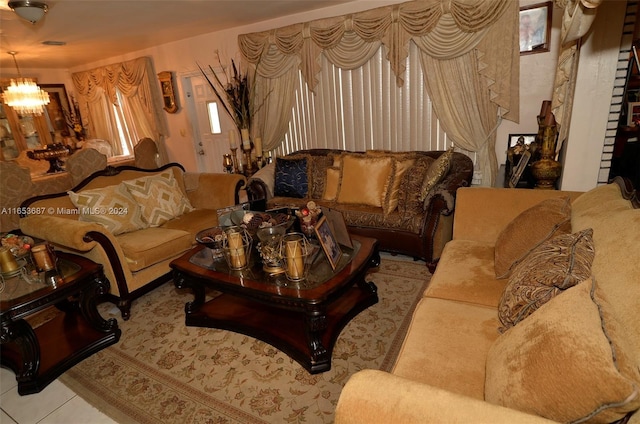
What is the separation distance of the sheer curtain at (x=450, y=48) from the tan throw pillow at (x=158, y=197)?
7.11 ft

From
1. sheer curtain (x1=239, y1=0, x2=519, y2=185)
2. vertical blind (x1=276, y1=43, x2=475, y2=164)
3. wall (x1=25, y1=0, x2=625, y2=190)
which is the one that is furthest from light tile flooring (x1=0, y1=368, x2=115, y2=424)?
sheer curtain (x1=239, y1=0, x2=519, y2=185)

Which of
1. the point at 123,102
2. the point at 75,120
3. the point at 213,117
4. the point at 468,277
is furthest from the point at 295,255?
the point at 75,120

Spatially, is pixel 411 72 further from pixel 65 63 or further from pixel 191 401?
pixel 65 63

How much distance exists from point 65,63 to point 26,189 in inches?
158

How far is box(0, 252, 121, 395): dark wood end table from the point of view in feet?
6.11

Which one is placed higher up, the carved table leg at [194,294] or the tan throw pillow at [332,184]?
the tan throw pillow at [332,184]

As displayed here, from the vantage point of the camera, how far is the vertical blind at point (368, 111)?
12.1 feet

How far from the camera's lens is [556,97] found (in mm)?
2523

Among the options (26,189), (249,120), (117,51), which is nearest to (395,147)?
(249,120)

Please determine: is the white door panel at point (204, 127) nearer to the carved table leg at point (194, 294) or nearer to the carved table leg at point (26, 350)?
the carved table leg at point (194, 294)

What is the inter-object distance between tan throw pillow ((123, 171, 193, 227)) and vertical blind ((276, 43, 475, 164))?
195cm

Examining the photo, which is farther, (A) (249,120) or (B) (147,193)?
(A) (249,120)

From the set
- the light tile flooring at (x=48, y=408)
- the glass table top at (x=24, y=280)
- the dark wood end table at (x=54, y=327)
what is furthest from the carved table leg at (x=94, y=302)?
the light tile flooring at (x=48, y=408)

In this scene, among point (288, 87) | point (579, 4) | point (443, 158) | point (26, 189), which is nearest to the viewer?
point (579, 4)
